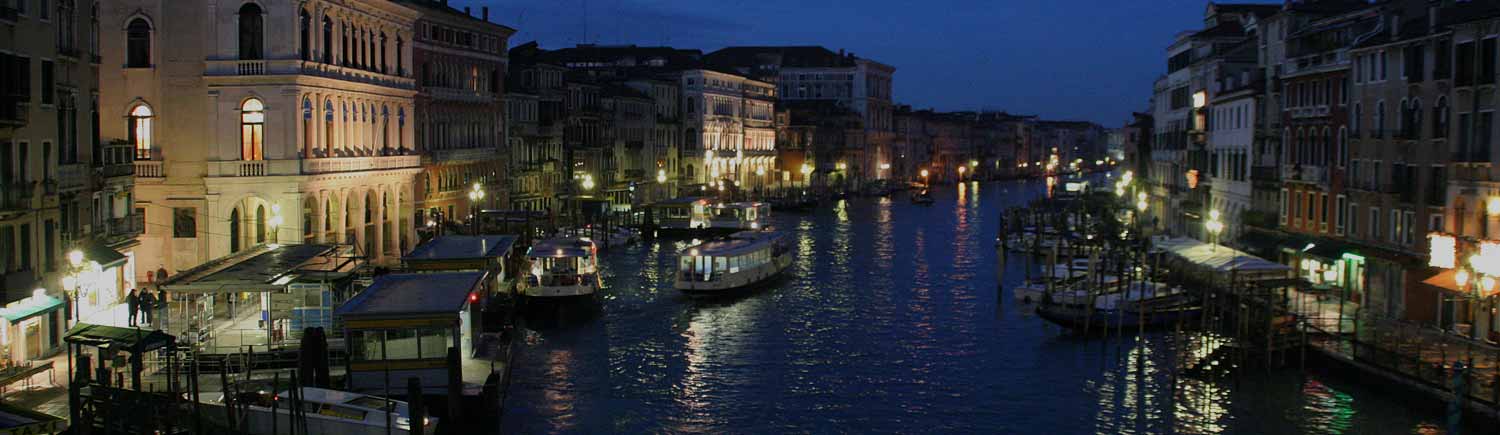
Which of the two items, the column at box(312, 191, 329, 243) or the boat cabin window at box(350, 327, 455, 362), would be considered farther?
the column at box(312, 191, 329, 243)

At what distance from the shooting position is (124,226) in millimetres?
24094

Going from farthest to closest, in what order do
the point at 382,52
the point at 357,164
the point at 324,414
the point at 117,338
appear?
the point at 382,52 → the point at 357,164 → the point at 117,338 → the point at 324,414

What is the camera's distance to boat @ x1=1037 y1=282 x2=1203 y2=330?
90.3 ft

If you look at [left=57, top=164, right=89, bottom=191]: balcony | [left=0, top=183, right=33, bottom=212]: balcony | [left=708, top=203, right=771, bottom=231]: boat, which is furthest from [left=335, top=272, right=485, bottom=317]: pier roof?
[left=708, top=203, right=771, bottom=231]: boat

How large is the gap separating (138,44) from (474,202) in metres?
18.7

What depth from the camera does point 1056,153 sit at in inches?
7136

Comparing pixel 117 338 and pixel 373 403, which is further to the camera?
pixel 117 338

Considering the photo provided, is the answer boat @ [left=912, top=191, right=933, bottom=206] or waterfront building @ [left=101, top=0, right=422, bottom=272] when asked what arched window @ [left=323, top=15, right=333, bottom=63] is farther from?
boat @ [left=912, top=191, right=933, bottom=206]

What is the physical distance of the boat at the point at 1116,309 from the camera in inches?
1084

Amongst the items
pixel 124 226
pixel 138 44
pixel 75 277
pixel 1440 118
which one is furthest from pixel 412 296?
pixel 1440 118

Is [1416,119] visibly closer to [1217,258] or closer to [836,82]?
[1217,258]

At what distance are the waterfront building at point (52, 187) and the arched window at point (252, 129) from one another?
15.2 ft

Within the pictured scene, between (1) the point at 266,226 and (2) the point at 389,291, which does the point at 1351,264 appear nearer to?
(2) the point at 389,291

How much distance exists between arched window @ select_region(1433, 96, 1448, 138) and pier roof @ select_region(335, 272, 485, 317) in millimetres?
14871
